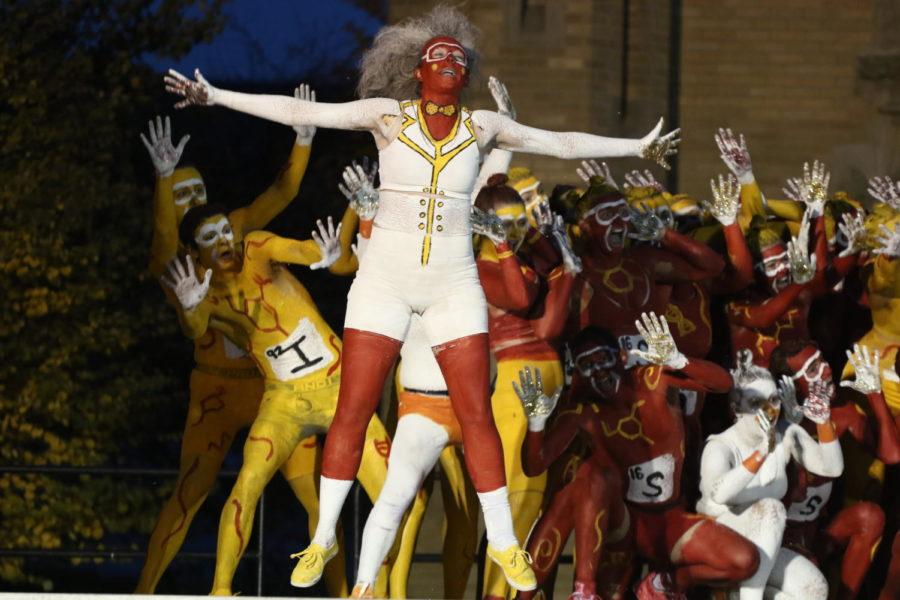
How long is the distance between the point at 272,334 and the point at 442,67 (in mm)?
1708

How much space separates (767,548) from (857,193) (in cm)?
418

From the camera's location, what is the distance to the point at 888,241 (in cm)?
959

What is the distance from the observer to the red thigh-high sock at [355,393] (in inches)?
307

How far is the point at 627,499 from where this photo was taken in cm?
898

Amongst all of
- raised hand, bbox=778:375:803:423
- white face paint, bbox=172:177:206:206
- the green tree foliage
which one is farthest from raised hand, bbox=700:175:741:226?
the green tree foliage

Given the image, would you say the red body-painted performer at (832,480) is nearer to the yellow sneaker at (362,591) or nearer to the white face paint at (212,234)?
the yellow sneaker at (362,591)

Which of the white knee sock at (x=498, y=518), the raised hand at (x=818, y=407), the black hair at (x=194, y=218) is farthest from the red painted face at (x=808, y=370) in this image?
the black hair at (x=194, y=218)

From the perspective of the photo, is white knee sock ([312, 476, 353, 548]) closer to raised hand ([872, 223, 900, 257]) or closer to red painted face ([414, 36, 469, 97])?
red painted face ([414, 36, 469, 97])

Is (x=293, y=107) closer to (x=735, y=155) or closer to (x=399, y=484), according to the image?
(x=399, y=484)

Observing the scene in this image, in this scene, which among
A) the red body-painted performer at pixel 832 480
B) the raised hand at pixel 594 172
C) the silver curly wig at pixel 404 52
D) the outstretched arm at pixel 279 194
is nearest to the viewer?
the silver curly wig at pixel 404 52

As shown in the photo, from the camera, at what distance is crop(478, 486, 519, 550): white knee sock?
25.7 ft

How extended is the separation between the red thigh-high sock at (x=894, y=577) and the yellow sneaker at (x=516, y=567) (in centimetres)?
225

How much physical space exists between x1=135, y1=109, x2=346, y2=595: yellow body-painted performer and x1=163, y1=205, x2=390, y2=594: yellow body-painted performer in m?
0.15

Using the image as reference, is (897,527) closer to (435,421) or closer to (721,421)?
(721,421)
